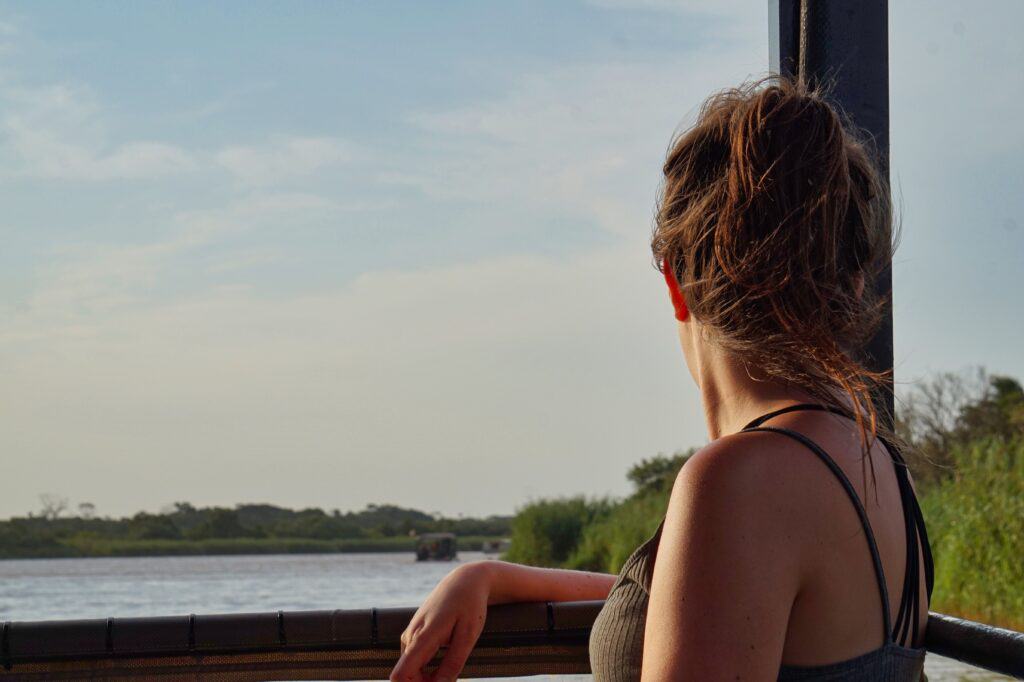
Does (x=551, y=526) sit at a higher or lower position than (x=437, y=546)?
higher

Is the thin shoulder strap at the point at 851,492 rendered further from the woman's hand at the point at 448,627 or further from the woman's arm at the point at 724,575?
the woman's hand at the point at 448,627

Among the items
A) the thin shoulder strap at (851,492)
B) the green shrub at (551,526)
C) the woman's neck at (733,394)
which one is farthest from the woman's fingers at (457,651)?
the green shrub at (551,526)

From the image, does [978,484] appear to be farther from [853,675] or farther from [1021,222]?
[1021,222]

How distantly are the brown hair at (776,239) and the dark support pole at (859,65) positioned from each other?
0.38 m

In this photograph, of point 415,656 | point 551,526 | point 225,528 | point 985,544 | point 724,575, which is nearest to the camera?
point 724,575

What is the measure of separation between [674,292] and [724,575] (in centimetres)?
29

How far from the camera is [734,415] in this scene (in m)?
0.86

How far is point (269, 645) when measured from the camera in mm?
1193

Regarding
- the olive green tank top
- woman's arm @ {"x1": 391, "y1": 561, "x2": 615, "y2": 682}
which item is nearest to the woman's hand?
woman's arm @ {"x1": 391, "y1": 561, "x2": 615, "y2": 682}

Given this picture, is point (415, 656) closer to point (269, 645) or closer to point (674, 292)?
point (269, 645)

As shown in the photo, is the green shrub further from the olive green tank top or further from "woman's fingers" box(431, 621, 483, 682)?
the olive green tank top

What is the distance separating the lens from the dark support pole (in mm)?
1231

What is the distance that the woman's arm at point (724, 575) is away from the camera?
2.18ft

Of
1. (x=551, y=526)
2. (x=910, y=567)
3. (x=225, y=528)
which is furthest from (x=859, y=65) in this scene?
(x=225, y=528)
